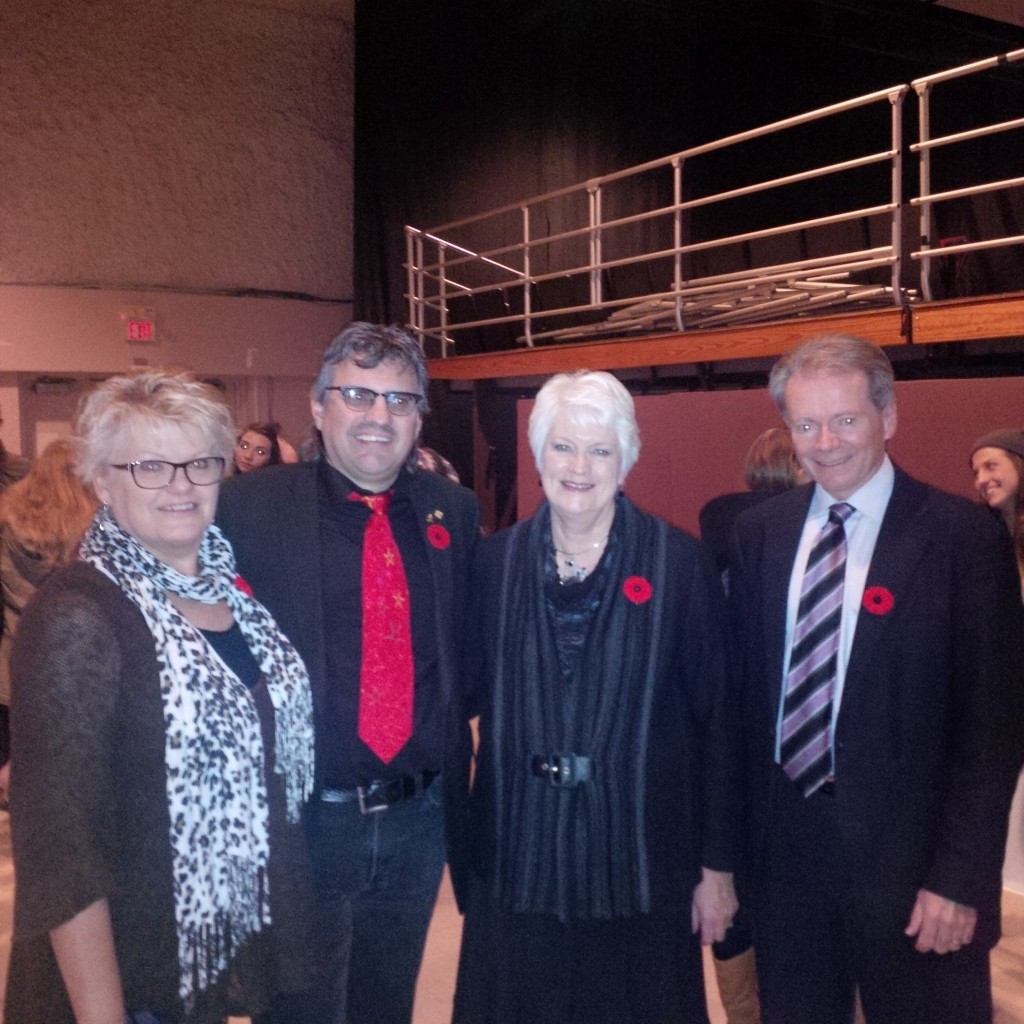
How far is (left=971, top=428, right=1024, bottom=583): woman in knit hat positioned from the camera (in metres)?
3.60

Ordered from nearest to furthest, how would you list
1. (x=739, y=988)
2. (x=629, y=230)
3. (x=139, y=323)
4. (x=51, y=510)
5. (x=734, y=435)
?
(x=739, y=988)
(x=51, y=510)
(x=734, y=435)
(x=139, y=323)
(x=629, y=230)

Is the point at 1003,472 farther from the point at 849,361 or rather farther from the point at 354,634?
the point at 354,634

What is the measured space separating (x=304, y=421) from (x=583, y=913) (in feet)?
29.1

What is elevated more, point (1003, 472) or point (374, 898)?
point (1003, 472)

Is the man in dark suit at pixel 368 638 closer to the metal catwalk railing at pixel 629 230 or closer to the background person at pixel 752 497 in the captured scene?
the background person at pixel 752 497

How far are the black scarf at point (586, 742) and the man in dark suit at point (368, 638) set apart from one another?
0.48ft

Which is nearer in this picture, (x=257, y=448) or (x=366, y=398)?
(x=366, y=398)

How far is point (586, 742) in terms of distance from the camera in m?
1.80

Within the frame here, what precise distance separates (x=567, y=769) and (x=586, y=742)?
0.06 m

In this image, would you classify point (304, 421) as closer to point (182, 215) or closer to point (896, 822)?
point (182, 215)

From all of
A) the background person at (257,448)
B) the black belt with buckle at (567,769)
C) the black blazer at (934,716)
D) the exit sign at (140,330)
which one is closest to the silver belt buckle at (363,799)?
the black belt with buckle at (567,769)

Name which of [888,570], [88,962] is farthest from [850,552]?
[88,962]

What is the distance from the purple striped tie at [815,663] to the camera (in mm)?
1809

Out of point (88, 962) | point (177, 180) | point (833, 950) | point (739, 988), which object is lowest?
point (739, 988)
